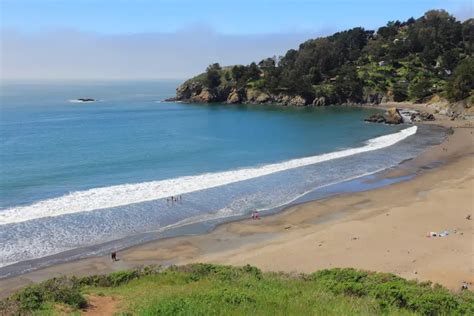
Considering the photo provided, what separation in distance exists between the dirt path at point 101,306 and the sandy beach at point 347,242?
24.9ft

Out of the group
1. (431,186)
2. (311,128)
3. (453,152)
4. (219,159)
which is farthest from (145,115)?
(431,186)

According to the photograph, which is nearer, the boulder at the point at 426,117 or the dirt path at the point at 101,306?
the dirt path at the point at 101,306

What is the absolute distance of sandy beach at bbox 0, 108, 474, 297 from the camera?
2027 centimetres

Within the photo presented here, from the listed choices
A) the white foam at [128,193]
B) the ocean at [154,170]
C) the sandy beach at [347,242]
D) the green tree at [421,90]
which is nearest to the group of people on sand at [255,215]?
the sandy beach at [347,242]

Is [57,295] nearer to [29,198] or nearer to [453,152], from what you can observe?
[29,198]

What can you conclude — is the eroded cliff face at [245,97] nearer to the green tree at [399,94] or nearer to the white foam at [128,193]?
the green tree at [399,94]

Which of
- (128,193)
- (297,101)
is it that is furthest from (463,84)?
(128,193)

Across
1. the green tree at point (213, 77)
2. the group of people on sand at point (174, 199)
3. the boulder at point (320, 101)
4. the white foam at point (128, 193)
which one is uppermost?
the green tree at point (213, 77)

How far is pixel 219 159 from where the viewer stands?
4756 centimetres

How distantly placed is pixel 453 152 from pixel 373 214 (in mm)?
26570

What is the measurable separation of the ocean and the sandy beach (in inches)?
79.4

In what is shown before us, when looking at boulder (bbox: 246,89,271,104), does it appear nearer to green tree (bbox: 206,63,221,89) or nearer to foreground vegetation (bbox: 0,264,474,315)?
green tree (bbox: 206,63,221,89)

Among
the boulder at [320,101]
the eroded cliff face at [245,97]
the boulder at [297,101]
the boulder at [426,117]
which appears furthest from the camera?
the boulder at [297,101]

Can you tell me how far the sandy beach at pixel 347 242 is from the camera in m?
20.3
